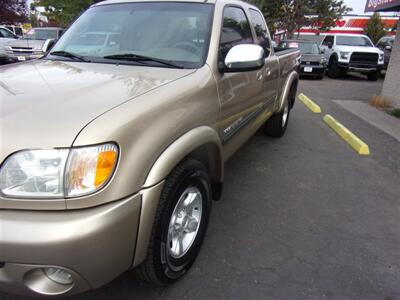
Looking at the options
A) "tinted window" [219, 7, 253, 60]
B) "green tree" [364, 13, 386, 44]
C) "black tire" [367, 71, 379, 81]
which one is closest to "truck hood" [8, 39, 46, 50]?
"tinted window" [219, 7, 253, 60]

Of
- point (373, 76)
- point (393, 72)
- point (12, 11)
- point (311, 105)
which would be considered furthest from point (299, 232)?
point (12, 11)

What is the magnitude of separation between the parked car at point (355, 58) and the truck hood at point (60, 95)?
14.2 metres

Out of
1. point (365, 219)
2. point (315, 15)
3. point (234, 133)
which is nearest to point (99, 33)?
point (234, 133)

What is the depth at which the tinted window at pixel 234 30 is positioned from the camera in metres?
2.91

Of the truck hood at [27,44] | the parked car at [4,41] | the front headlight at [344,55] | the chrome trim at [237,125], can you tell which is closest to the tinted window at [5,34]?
the parked car at [4,41]

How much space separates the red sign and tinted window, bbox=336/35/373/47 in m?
6.23

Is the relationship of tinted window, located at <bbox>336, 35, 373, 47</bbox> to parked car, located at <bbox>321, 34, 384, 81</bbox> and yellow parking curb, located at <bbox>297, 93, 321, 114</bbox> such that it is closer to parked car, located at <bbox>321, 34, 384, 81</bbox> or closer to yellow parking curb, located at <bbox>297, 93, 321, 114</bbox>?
parked car, located at <bbox>321, 34, 384, 81</bbox>

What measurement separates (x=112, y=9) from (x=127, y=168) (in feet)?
6.85

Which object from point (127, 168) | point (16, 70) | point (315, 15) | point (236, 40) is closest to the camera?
point (127, 168)

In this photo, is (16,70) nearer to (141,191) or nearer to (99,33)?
(99,33)

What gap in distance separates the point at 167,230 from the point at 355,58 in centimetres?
1491

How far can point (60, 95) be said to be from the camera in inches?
76.3

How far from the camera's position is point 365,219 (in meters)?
3.34

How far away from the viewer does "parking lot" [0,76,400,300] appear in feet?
7.80
